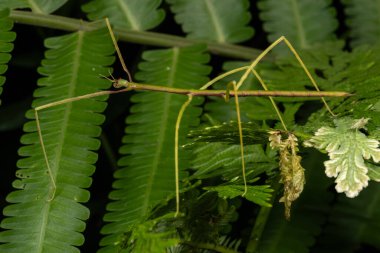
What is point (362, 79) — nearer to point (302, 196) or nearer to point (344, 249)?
point (302, 196)

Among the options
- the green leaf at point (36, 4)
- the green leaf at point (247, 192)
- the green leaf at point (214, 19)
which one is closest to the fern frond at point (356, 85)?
the green leaf at point (247, 192)

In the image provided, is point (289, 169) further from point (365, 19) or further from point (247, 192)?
point (365, 19)

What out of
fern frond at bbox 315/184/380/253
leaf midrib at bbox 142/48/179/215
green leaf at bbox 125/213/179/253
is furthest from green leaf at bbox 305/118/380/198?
fern frond at bbox 315/184/380/253

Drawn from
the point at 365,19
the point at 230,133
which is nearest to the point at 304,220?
the point at 230,133

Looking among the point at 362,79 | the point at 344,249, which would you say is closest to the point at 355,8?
the point at 362,79

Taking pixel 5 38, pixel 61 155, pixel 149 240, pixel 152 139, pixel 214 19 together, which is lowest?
pixel 149 240

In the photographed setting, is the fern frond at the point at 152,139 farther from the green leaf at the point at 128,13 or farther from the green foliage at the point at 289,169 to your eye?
the green foliage at the point at 289,169

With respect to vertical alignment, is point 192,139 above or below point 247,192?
above
